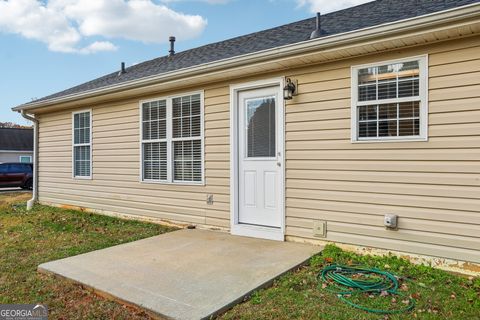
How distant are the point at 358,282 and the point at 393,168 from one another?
1395 millimetres

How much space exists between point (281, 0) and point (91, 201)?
739 cm

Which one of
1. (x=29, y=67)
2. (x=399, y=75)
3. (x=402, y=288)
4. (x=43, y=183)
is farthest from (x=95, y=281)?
(x=29, y=67)

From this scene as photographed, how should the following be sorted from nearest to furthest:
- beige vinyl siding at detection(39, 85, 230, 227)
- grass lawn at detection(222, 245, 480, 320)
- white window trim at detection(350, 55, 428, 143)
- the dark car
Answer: grass lawn at detection(222, 245, 480, 320) → white window trim at detection(350, 55, 428, 143) → beige vinyl siding at detection(39, 85, 230, 227) → the dark car

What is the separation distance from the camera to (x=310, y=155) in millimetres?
4422

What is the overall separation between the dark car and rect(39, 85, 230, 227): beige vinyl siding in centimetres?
798

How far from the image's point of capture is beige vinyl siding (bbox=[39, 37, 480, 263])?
341cm

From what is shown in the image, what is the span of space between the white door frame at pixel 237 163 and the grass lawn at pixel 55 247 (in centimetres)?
133

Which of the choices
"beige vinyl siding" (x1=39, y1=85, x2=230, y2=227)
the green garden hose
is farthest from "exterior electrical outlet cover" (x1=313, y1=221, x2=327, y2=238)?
"beige vinyl siding" (x1=39, y1=85, x2=230, y2=227)

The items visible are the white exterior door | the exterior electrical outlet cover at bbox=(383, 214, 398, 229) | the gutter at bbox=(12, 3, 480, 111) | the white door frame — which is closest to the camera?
the gutter at bbox=(12, 3, 480, 111)

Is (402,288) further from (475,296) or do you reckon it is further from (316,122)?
(316,122)

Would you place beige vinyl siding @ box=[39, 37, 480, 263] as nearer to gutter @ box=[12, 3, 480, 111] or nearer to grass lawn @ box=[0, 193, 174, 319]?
gutter @ box=[12, 3, 480, 111]

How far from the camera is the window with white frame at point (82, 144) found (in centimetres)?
758

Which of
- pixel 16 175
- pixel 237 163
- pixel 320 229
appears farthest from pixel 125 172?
pixel 16 175

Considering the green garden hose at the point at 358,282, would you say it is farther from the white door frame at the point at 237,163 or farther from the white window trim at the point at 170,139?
the white window trim at the point at 170,139
